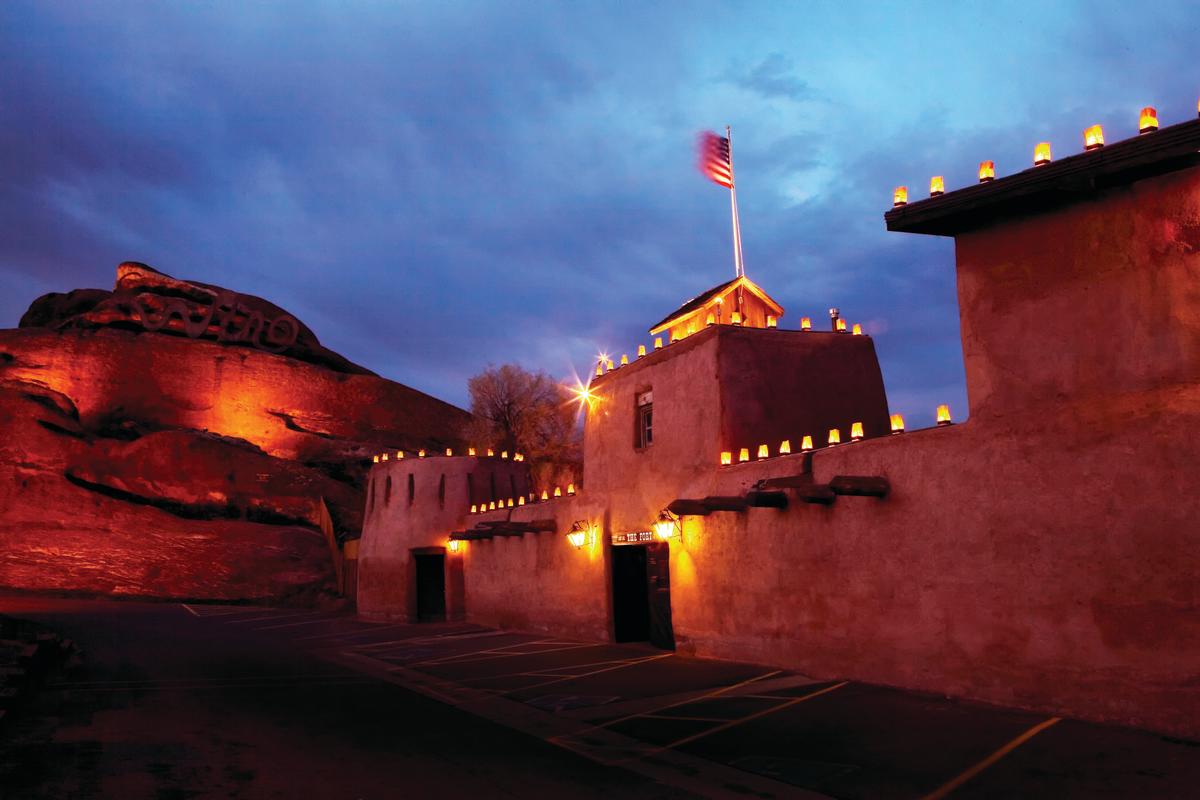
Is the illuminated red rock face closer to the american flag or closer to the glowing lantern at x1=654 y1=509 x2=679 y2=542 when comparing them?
the glowing lantern at x1=654 y1=509 x2=679 y2=542

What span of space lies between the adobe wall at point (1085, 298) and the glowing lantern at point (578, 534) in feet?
35.2

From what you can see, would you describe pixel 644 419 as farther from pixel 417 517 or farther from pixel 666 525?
pixel 417 517

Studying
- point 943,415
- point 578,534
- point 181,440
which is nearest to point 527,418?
point 181,440

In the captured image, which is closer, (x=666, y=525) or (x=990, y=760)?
(x=990, y=760)

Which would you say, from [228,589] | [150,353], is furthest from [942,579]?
[150,353]

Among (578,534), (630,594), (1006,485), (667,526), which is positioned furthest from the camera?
(578,534)

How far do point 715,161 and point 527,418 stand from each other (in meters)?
29.1

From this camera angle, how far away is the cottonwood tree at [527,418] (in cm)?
4447

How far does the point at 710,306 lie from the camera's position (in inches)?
727

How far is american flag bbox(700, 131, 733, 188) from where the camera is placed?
724 inches

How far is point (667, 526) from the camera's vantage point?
15.7 meters

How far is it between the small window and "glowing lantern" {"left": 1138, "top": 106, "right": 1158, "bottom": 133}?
34.5 feet

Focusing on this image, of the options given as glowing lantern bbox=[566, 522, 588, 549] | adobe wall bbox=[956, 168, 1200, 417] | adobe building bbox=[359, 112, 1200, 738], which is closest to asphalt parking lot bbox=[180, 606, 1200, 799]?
adobe building bbox=[359, 112, 1200, 738]

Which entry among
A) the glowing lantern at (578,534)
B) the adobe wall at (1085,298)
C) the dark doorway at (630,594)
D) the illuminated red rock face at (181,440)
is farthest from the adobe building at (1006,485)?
the illuminated red rock face at (181,440)
